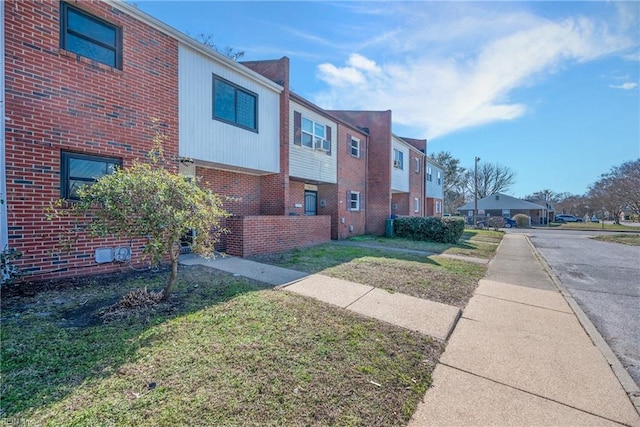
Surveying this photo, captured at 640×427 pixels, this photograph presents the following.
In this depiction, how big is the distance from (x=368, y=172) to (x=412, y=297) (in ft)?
42.2

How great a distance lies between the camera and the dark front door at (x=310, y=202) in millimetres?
13617

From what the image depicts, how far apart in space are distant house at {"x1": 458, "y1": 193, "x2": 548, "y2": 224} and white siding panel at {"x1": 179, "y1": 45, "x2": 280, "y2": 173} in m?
49.9

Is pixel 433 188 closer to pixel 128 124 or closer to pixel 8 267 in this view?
pixel 128 124

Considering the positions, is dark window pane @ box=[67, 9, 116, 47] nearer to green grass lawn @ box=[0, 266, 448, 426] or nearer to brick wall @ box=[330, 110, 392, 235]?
green grass lawn @ box=[0, 266, 448, 426]

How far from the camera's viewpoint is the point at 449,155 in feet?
151

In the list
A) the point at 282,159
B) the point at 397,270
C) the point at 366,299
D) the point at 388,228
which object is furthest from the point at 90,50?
the point at 388,228

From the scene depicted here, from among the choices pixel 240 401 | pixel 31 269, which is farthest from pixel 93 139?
pixel 240 401

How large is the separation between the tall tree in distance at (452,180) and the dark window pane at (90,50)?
1604 inches

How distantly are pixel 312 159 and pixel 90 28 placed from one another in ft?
25.5

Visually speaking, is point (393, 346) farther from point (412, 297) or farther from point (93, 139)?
point (93, 139)

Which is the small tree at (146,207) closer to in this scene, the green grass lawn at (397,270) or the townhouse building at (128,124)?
the townhouse building at (128,124)

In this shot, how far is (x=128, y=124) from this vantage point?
6.40 m

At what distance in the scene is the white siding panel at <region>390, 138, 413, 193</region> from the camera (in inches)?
745

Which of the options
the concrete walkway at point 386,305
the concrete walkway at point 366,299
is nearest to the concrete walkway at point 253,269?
the concrete walkway at point 366,299
